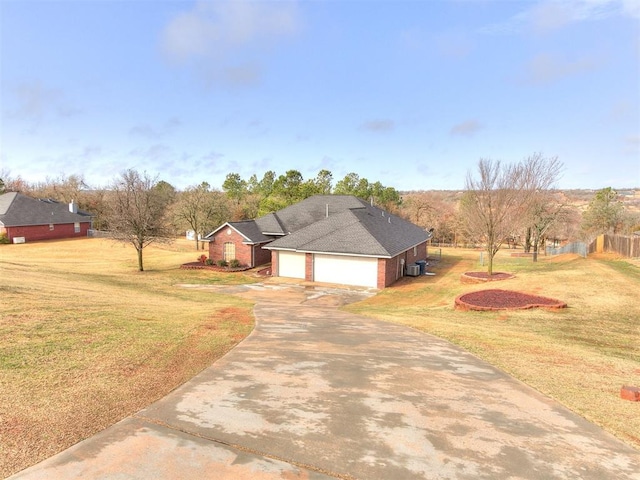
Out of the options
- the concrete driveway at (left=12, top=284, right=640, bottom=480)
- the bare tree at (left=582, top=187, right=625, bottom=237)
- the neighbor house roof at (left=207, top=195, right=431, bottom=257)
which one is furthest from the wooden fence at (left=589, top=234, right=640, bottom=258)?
the concrete driveway at (left=12, top=284, right=640, bottom=480)

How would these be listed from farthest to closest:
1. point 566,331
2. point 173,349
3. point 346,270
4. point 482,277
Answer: point 346,270, point 482,277, point 566,331, point 173,349

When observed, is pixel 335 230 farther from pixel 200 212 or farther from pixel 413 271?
pixel 200 212

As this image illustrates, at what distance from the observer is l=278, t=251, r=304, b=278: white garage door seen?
31248mm

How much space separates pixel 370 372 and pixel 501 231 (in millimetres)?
22604

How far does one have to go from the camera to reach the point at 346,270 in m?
29.2

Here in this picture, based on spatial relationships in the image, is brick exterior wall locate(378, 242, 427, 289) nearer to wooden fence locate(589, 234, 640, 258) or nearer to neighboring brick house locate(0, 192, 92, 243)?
wooden fence locate(589, 234, 640, 258)

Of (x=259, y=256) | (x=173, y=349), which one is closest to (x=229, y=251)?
(x=259, y=256)

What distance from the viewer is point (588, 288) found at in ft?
66.3

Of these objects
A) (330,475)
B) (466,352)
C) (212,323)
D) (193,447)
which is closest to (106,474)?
(193,447)

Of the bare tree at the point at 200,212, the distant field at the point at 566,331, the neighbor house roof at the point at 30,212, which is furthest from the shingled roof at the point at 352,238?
the neighbor house roof at the point at 30,212

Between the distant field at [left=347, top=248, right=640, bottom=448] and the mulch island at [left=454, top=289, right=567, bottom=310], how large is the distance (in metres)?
0.55

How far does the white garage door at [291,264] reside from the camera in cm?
3125

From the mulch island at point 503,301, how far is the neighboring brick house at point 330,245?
8491mm

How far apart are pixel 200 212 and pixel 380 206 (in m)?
29.8
